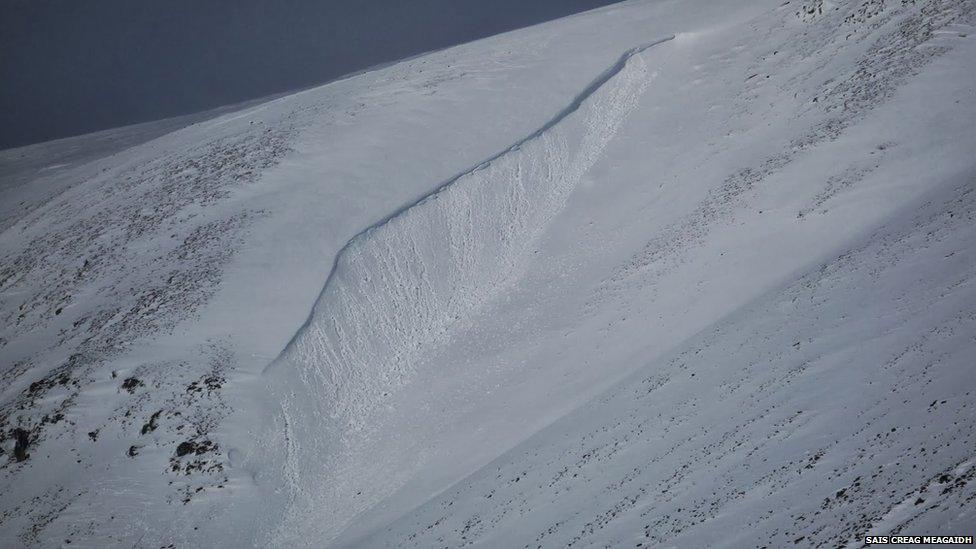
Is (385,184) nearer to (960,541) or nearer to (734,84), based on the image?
(734,84)

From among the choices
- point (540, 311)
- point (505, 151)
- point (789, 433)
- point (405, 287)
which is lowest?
point (789, 433)

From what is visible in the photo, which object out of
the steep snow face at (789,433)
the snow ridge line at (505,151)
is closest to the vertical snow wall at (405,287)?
the snow ridge line at (505,151)

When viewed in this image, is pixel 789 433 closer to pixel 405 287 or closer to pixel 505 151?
pixel 405 287

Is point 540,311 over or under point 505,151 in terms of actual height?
under

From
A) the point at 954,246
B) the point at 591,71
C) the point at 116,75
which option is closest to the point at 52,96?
the point at 116,75

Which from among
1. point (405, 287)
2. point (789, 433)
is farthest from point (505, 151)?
point (789, 433)

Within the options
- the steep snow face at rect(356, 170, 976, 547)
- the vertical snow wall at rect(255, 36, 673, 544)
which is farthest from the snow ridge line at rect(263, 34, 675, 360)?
the steep snow face at rect(356, 170, 976, 547)
